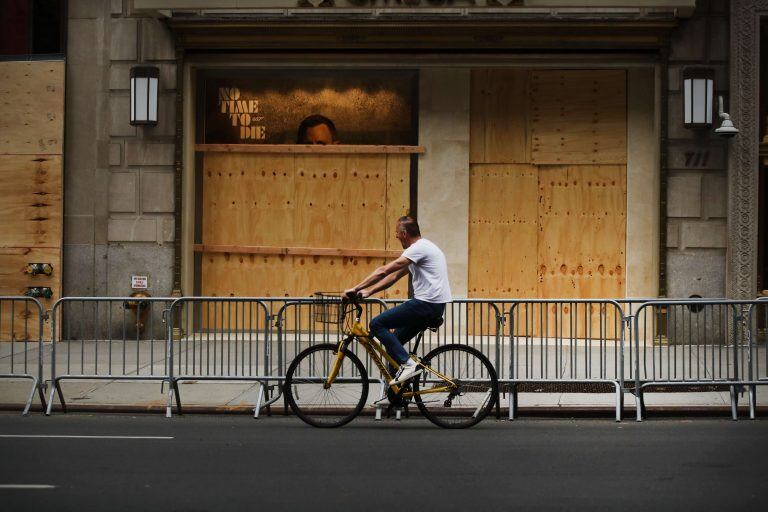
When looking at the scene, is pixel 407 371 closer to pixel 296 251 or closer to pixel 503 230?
pixel 503 230

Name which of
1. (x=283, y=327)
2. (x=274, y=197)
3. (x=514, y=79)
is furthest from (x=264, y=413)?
(x=514, y=79)

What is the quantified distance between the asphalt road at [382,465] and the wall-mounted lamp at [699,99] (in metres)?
5.91

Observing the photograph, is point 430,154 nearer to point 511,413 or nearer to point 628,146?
point 628,146

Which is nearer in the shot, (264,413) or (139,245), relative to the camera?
(264,413)

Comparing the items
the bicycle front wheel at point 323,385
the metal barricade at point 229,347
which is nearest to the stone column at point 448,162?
the metal barricade at point 229,347

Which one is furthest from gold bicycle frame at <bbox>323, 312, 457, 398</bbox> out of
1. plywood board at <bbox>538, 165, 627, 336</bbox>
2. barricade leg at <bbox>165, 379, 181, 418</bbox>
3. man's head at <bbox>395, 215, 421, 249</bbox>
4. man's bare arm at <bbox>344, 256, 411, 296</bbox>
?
plywood board at <bbox>538, 165, 627, 336</bbox>

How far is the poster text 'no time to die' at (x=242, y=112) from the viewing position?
16.1m

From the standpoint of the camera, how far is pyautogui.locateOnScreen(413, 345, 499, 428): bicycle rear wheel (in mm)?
9695

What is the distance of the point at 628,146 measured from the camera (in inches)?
615

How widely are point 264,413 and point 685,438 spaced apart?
404 cm

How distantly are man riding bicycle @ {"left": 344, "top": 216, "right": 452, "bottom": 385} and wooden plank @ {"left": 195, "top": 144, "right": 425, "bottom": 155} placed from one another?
6.06 m

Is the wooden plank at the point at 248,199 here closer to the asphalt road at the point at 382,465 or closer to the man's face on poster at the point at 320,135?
the man's face on poster at the point at 320,135

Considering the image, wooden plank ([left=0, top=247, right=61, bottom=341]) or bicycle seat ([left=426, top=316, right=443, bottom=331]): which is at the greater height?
wooden plank ([left=0, top=247, right=61, bottom=341])

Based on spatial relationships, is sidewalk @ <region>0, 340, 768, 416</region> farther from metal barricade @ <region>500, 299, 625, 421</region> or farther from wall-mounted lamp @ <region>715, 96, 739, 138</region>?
wall-mounted lamp @ <region>715, 96, 739, 138</region>
